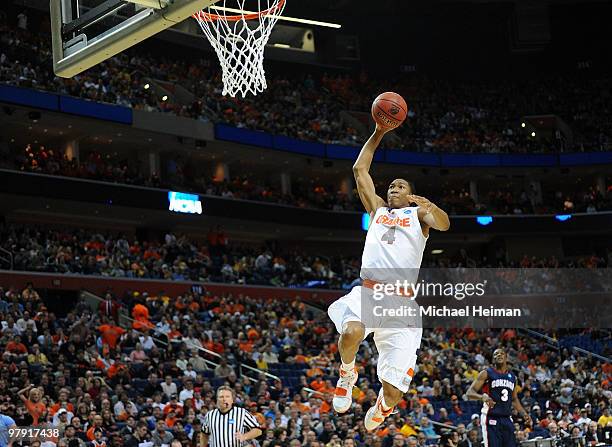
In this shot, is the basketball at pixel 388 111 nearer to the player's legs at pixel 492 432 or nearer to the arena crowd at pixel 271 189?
the player's legs at pixel 492 432

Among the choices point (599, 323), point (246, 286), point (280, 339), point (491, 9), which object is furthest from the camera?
point (491, 9)

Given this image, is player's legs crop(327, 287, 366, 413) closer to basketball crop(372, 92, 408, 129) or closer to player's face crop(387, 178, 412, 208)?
player's face crop(387, 178, 412, 208)

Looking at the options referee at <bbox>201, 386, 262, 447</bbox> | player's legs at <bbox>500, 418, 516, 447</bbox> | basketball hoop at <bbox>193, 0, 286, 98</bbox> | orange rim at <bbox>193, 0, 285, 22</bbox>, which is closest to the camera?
referee at <bbox>201, 386, 262, 447</bbox>

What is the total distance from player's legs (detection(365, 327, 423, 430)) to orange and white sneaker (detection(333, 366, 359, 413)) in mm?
275

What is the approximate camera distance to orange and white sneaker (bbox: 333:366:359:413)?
800cm

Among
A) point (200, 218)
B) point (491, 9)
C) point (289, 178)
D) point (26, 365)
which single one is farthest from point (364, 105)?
point (26, 365)

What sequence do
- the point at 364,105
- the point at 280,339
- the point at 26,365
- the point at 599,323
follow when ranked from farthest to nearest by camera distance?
the point at 364,105, the point at 599,323, the point at 280,339, the point at 26,365

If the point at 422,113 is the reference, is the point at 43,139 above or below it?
below

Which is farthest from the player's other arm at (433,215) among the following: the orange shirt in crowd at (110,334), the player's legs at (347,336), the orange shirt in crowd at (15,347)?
the orange shirt in crowd at (110,334)

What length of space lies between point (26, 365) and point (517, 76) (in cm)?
3325

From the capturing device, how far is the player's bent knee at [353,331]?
769 centimetres

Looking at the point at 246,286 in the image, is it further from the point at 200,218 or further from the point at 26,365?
the point at 26,365

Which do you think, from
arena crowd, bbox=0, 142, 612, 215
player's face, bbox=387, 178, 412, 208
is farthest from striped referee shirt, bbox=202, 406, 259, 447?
arena crowd, bbox=0, 142, 612, 215

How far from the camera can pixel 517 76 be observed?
4375 centimetres
